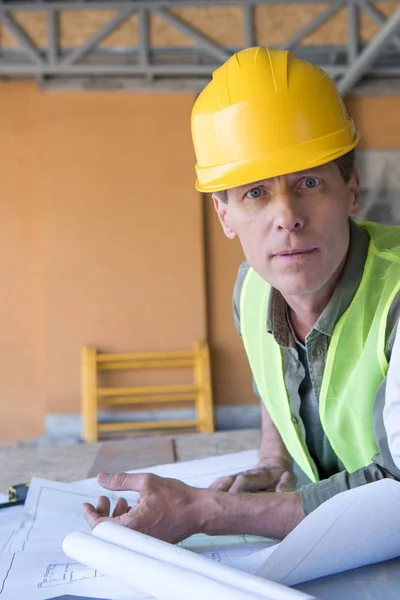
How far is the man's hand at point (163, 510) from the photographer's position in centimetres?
86

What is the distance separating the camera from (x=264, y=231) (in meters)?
0.99

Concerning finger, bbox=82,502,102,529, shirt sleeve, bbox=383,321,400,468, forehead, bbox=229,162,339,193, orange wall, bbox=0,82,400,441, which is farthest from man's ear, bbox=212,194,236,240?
orange wall, bbox=0,82,400,441

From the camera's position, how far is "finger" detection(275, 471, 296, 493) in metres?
1.20

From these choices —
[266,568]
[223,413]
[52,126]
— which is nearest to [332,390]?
[266,568]

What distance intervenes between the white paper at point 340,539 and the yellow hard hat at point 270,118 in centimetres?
49

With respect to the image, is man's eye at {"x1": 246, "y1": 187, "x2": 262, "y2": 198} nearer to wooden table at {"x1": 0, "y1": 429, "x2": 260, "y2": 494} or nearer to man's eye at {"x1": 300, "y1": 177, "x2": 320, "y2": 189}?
man's eye at {"x1": 300, "y1": 177, "x2": 320, "y2": 189}

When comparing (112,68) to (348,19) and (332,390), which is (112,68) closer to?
(348,19)

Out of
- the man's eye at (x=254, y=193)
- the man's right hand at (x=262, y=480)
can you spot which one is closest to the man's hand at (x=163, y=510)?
the man's right hand at (x=262, y=480)

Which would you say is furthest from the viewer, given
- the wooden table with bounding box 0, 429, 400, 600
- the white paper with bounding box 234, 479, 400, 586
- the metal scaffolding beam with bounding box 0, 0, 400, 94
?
the metal scaffolding beam with bounding box 0, 0, 400, 94

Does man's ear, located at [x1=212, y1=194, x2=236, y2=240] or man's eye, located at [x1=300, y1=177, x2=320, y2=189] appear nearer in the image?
man's eye, located at [x1=300, y1=177, x2=320, y2=189]

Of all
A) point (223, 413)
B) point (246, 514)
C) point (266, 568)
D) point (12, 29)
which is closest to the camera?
point (266, 568)

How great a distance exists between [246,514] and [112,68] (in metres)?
4.20

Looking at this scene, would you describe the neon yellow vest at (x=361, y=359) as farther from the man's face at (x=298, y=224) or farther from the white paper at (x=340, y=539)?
the white paper at (x=340, y=539)

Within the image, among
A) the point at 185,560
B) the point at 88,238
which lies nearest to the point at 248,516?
the point at 185,560
